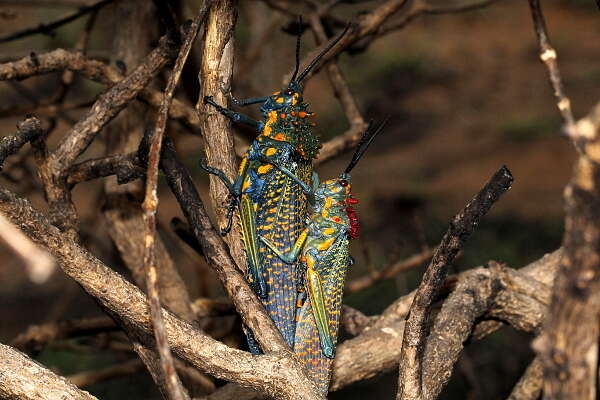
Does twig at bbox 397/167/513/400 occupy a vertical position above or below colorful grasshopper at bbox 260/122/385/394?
below

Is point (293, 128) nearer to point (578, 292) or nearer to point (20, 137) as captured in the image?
point (20, 137)

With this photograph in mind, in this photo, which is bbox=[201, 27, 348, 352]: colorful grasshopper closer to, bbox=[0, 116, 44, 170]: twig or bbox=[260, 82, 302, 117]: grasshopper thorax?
bbox=[260, 82, 302, 117]: grasshopper thorax

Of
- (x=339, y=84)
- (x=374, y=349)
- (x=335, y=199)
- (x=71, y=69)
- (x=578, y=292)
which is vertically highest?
(x=339, y=84)

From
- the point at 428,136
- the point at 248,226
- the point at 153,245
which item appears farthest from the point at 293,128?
the point at 428,136

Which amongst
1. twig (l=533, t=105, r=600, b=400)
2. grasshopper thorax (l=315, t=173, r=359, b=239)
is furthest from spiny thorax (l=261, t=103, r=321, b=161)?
twig (l=533, t=105, r=600, b=400)

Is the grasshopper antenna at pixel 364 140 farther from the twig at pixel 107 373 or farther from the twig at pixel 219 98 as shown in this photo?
the twig at pixel 107 373

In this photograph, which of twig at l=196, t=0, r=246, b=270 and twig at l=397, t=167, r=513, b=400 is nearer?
twig at l=397, t=167, r=513, b=400
